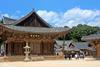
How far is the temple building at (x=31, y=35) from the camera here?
42.5 metres

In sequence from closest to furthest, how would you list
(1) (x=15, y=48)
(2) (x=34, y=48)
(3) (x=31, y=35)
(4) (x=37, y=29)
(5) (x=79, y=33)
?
(1) (x=15, y=48) < (3) (x=31, y=35) < (2) (x=34, y=48) < (4) (x=37, y=29) < (5) (x=79, y=33)

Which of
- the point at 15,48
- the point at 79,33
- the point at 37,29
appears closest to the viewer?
the point at 15,48

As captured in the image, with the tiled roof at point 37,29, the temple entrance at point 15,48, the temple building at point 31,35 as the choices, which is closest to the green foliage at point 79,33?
the tiled roof at point 37,29

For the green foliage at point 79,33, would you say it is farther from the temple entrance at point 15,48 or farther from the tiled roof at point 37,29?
the temple entrance at point 15,48

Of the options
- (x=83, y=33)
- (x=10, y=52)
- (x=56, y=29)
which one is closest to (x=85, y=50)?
(x=83, y=33)

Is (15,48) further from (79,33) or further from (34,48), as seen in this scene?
(79,33)

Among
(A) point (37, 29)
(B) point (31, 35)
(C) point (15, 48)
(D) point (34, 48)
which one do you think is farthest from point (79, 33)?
(C) point (15, 48)

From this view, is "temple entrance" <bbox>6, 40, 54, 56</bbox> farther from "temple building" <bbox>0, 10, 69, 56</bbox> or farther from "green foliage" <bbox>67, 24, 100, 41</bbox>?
"green foliage" <bbox>67, 24, 100, 41</bbox>

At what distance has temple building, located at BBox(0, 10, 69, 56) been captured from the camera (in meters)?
42.5

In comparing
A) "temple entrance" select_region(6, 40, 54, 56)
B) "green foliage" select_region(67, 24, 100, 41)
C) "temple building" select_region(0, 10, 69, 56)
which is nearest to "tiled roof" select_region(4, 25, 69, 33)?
"temple building" select_region(0, 10, 69, 56)

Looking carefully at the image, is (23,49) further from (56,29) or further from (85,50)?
(85,50)

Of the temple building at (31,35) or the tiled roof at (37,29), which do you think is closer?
the temple building at (31,35)

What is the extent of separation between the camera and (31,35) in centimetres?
4341

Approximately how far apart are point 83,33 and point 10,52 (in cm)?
7215
